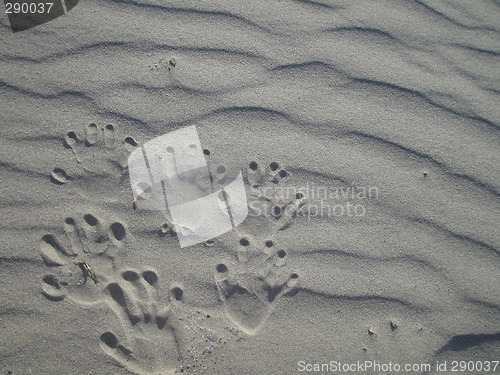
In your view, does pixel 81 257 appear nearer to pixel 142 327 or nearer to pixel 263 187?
pixel 142 327

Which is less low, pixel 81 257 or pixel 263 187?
pixel 263 187

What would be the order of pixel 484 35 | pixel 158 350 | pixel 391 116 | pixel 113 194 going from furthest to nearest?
pixel 484 35, pixel 391 116, pixel 113 194, pixel 158 350

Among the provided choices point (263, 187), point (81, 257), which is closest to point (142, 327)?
point (81, 257)

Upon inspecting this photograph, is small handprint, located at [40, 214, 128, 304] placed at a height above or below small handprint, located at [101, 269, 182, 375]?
above

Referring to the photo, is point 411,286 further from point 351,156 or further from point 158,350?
point 158,350

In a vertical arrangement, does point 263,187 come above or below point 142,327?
above

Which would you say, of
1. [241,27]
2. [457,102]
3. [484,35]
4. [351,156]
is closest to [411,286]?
[351,156]

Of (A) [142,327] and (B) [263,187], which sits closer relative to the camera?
(A) [142,327]

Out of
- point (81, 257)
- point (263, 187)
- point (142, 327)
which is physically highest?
point (263, 187)
